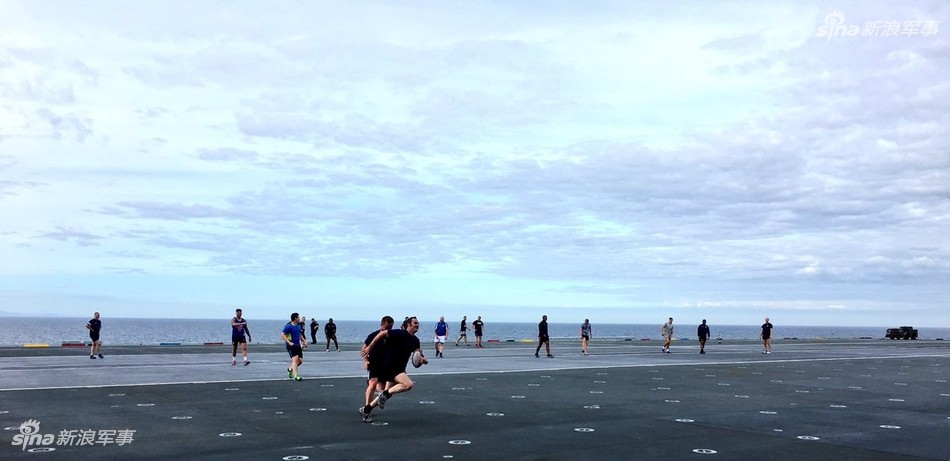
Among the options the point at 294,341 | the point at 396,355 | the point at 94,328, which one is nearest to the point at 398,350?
the point at 396,355

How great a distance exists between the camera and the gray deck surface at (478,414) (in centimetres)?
1066

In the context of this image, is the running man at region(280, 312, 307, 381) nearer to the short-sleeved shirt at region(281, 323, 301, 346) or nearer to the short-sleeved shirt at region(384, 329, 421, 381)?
the short-sleeved shirt at region(281, 323, 301, 346)

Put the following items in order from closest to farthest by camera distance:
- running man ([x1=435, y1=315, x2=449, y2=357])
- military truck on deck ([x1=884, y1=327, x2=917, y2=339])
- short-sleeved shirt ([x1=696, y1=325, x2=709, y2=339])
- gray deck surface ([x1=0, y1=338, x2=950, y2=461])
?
gray deck surface ([x1=0, y1=338, x2=950, y2=461])
running man ([x1=435, y1=315, x2=449, y2=357])
short-sleeved shirt ([x1=696, y1=325, x2=709, y2=339])
military truck on deck ([x1=884, y1=327, x2=917, y2=339])

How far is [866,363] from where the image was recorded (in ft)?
109

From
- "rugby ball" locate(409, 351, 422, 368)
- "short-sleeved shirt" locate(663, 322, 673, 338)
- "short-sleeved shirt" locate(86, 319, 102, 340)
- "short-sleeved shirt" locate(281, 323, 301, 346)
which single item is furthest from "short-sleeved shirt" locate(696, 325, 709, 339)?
"rugby ball" locate(409, 351, 422, 368)

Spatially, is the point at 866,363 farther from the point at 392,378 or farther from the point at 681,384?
the point at 392,378

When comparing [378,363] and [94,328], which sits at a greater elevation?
[94,328]

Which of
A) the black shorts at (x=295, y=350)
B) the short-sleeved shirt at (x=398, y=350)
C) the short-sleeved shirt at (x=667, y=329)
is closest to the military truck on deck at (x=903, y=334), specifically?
the short-sleeved shirt at (x=667, y=329)

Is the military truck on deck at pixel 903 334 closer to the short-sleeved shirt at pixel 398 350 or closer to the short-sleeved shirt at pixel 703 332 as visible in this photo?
the short-sleeved shirt at pixel 703 332

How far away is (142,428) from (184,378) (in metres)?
9.25

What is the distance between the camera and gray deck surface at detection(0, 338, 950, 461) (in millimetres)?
10664

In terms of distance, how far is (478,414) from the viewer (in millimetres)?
14281

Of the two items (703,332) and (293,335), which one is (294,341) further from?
(703,332)

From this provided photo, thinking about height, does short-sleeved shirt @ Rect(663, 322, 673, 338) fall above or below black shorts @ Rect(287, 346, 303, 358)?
above
